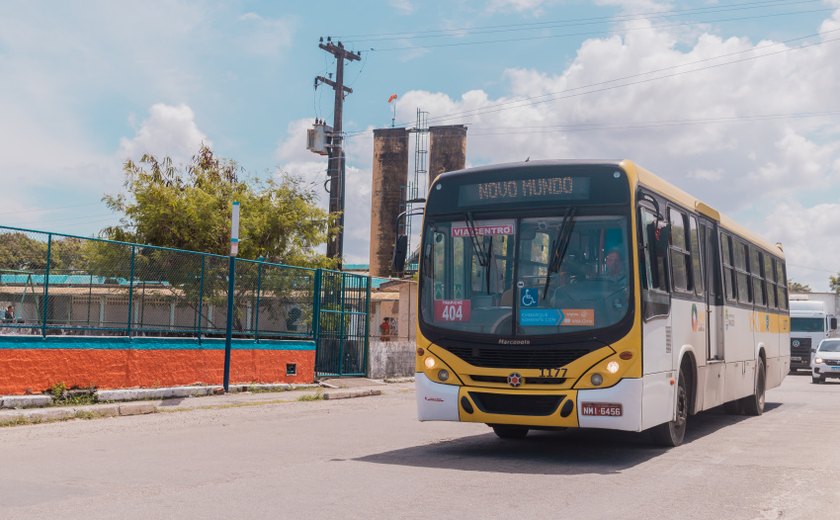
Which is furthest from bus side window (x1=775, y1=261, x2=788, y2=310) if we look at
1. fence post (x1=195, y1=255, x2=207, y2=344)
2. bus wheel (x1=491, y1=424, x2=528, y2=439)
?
fence post (x1=195, y1=255, x2=207, y2=344)

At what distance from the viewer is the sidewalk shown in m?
14.0

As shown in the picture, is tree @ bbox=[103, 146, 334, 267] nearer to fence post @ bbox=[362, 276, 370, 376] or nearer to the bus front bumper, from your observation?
fence post @ bbox=[362, 276, 370, 376]

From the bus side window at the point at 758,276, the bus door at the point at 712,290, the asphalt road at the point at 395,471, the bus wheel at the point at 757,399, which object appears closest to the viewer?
the asphalt road at the point at 395,471

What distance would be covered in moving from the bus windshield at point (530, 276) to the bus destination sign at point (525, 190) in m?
0.22

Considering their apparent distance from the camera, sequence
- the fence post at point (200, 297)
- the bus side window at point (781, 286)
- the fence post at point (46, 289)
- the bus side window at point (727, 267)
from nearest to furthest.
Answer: the bus side window at point (727, 267)
the fence post at point (46, 289)
the fence post at point (200, 297)
the bus side window at point (781, 286)

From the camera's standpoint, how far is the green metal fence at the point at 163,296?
15219 millimetres

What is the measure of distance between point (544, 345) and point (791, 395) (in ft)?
55.2

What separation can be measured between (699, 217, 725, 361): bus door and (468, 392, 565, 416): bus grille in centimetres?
391

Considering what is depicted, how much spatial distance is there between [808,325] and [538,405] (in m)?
34.3

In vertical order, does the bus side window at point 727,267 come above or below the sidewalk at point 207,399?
above

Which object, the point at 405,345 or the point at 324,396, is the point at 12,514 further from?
the point at 405,345

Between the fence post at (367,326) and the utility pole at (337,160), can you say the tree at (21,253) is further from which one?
the utility pole at (337,160)

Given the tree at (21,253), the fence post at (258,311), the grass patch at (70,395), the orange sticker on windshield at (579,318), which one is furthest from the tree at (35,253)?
the orange sticker on windshield at (579,318)

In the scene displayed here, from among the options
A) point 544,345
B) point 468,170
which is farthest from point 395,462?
point 468,170
